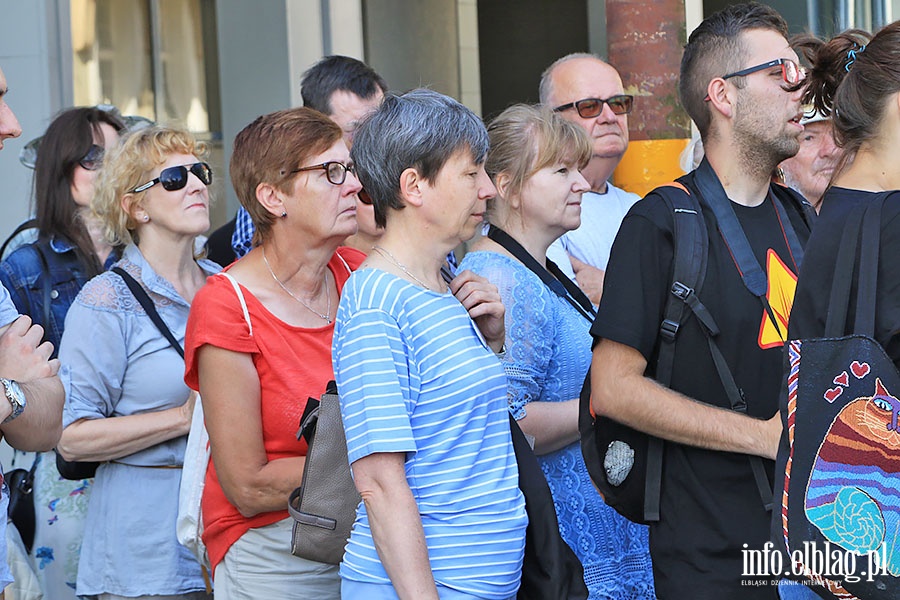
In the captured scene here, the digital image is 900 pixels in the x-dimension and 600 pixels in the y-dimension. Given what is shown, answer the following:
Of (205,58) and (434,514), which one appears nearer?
(434,514)

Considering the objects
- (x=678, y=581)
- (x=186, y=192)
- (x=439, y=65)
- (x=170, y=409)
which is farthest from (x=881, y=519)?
(x=439, y=65)

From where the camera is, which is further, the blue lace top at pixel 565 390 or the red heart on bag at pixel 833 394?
the blue lace top at pixel 565 390

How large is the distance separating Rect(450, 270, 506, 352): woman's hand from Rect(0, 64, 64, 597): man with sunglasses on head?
1048 millimetres

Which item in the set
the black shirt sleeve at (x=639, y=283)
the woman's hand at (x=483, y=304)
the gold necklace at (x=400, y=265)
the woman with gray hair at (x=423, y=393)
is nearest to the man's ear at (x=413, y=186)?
the woman with gray hair at (x=423, y=393)

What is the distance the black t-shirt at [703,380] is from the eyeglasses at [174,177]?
6.02ft

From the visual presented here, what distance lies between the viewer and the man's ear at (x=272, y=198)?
346cm

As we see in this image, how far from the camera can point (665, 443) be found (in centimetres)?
314

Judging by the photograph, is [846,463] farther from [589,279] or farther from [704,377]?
[589,279]

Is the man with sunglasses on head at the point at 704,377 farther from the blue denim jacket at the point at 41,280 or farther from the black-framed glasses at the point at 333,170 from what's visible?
the blue denim jacket at the point at 41,280

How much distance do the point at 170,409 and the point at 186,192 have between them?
0.82 m

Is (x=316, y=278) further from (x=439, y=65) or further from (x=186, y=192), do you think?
(x=439, y=65)

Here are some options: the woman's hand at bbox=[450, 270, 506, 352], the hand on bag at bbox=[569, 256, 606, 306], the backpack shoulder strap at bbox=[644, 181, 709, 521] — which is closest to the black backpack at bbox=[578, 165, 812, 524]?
the backpack shoulder strap at bbox=[644, 181, 709, 521]

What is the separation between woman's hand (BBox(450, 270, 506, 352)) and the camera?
9.57 ft

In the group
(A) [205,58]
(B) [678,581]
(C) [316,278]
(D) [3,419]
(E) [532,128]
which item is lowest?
(B) [678,581]
